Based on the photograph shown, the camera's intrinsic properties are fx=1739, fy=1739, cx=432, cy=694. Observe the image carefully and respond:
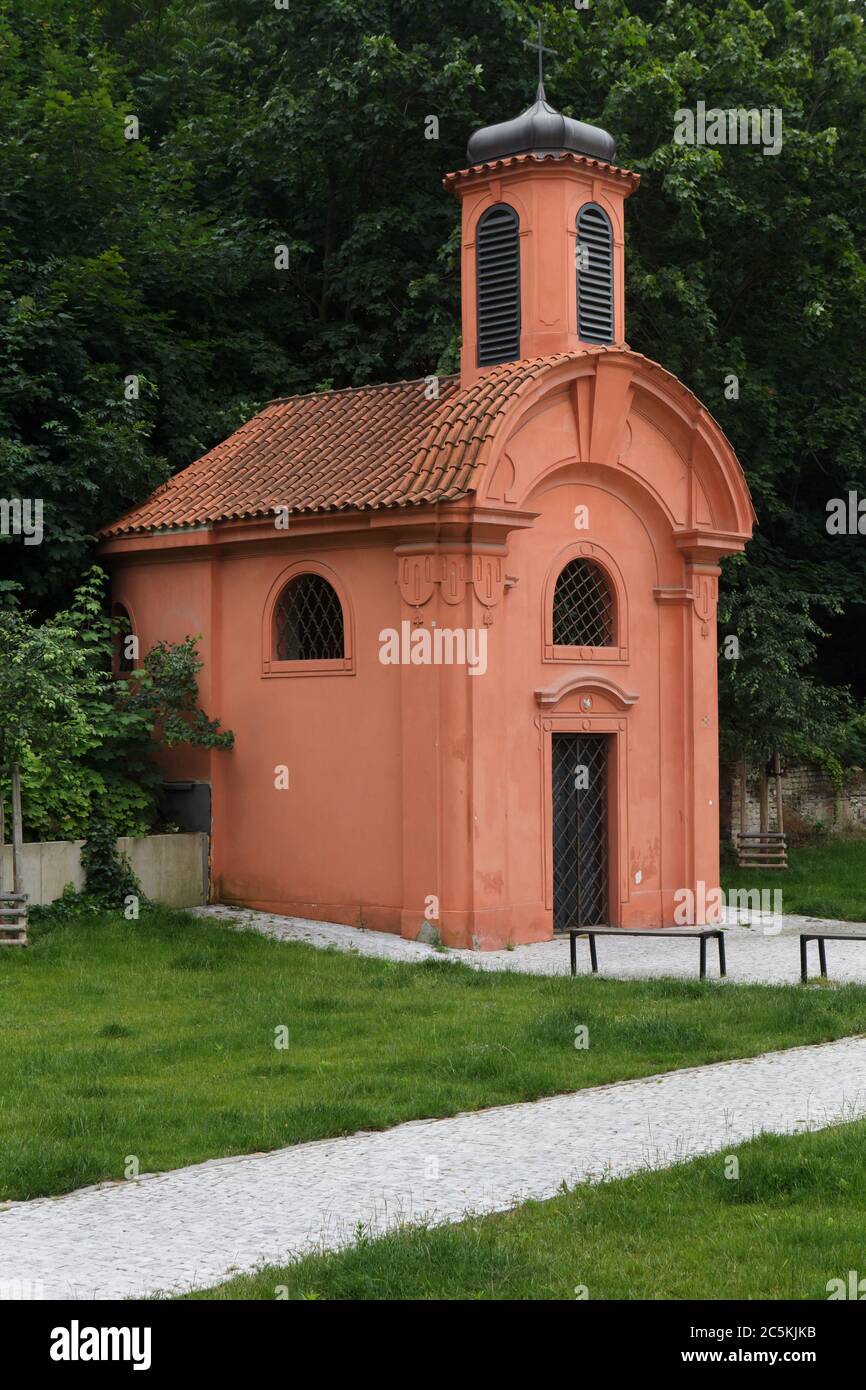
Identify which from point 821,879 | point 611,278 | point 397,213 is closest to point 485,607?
point 611,278

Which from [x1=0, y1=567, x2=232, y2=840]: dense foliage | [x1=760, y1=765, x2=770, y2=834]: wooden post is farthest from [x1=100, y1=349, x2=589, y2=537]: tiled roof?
[x1=760, y1=765, x2=770, y2=834]: wooden post

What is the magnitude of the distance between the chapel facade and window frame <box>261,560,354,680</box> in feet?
0.13

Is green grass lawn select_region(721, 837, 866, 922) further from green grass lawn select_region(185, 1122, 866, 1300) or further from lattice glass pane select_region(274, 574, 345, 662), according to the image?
green grass lawn select_region(185, 1122, 866, 1300)

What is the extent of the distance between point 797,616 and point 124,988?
1436cm

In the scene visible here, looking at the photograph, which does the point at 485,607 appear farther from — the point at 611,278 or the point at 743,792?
the point at 743,792

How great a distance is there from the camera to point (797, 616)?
85.9 feet

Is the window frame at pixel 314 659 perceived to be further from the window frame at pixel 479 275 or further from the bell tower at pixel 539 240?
the window frame at pixel 479 275

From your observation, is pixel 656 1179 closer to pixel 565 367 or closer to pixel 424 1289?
pixel 424 1289

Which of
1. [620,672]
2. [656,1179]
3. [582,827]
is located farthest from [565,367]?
[656,1179]

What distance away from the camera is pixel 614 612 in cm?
2027

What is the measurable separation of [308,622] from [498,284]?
4432 millimetres

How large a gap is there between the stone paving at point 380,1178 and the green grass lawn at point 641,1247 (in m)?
0.37

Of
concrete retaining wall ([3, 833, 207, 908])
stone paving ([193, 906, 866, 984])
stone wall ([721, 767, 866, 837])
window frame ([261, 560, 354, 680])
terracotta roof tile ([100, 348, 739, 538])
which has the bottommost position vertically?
stone paving ([193, 906, 866, 984])

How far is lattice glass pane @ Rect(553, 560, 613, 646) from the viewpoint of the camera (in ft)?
65.0
